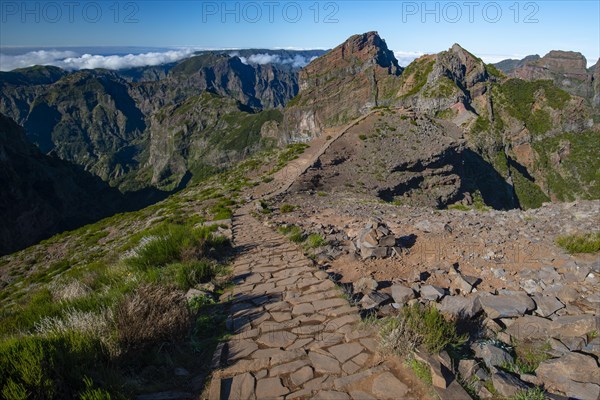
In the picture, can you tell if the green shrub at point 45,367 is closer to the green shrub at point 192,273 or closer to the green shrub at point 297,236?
the green shrub at point 192,273

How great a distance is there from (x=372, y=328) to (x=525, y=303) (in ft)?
10.7

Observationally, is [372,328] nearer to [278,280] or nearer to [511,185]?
[278,280]

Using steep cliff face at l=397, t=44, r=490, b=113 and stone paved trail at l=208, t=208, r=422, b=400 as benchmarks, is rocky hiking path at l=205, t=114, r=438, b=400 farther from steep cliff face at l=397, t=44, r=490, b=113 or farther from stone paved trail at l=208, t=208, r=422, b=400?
steep cliff face at l=397, t=44, r=490, b=113

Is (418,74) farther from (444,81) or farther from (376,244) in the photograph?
(376,244)

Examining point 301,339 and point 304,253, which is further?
point 304,253

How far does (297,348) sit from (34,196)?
136262mm

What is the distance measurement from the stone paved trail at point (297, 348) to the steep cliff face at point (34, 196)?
376 feet

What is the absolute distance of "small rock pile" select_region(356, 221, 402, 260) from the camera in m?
9.53

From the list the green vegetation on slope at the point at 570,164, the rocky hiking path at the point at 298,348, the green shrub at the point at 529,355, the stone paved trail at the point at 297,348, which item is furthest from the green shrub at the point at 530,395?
the green vegetation on slope at the point at 570,164

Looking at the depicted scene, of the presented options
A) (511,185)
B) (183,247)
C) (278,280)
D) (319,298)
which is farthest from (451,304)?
(511,185)

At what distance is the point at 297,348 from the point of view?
17.0 feet

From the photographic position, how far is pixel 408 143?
4038 cm

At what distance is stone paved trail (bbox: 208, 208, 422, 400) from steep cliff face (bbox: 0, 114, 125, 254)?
115 meters

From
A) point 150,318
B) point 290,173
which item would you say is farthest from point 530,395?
point 290,173
